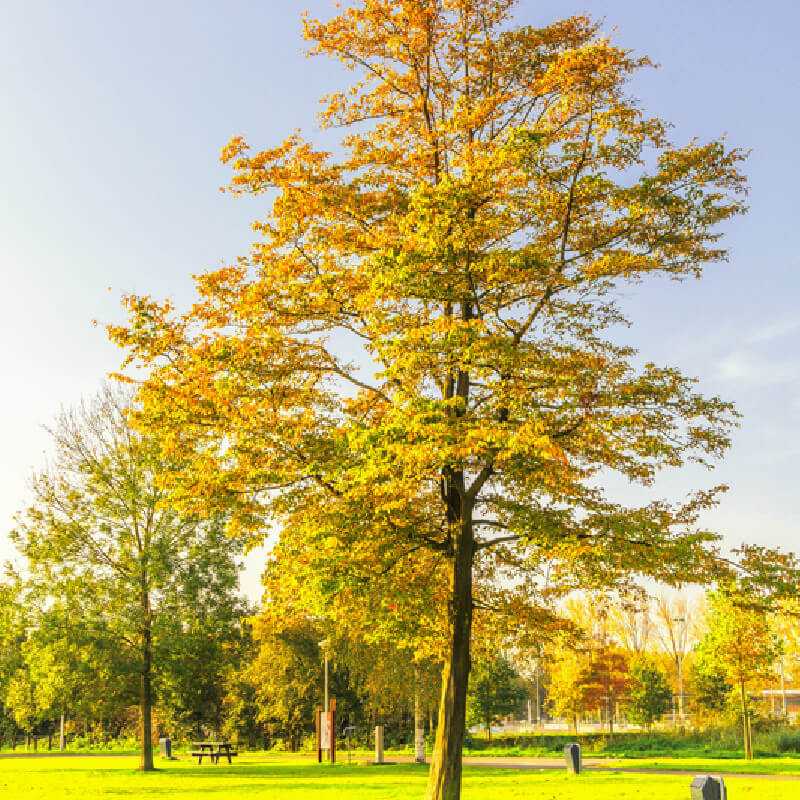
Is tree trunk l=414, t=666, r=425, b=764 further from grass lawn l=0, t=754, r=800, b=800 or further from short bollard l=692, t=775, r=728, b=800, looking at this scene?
short bollard l=692, t=775, r=728, b=800

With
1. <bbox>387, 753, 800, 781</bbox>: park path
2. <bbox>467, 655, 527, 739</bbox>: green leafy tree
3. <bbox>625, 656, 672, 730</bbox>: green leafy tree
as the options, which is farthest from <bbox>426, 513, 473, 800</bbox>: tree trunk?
<bbox>625, 656, 672, 730</bbox>: green leafy tree

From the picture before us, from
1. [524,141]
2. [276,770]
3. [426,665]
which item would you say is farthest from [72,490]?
[524,141]

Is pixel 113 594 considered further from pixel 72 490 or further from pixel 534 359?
pixel 534 359

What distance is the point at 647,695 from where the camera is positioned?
62.2 metres

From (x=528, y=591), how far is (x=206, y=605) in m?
17.8

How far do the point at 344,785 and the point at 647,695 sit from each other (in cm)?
4344

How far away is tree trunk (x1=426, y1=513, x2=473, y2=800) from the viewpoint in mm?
16906

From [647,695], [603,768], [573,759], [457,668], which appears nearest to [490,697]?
[647,695]

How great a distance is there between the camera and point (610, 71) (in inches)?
651

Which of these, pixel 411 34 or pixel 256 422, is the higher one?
pixel 411 34

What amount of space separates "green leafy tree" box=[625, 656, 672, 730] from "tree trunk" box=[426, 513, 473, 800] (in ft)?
154

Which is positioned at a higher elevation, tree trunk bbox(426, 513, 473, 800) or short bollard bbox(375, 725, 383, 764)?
tree trunk bbox(426, 513, 473, 800)

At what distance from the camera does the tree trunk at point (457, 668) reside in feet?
55.5

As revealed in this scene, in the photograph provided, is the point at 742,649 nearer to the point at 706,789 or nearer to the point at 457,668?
the point at 457,668
